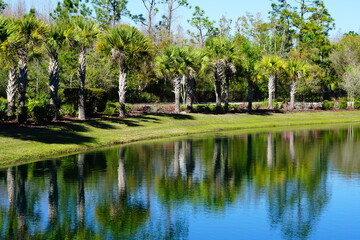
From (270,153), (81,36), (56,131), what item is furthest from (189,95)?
(270,153)

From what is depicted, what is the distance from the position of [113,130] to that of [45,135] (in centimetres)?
650

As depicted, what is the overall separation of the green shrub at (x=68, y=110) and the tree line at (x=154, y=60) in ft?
1.99

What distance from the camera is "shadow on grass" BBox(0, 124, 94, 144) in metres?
28.1

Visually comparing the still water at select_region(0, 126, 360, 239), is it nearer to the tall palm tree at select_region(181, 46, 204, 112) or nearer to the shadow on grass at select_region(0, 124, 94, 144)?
the shadow on grass at select_region(0, 124, 94, 144)

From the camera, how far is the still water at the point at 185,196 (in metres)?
12.7

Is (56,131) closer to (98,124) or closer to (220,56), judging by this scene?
(98,124)

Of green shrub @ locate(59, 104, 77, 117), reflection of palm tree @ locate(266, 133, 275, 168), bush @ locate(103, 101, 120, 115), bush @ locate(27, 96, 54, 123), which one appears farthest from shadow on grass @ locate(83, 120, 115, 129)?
reflection of palm tree @ locate(266, 133, 275, 168)

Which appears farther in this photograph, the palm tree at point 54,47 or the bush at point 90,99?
the bush at point 90,99

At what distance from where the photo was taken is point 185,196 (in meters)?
16.3

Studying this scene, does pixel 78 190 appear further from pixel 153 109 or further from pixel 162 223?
pixel 153 109

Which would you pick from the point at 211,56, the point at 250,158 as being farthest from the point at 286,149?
the point at 211,56

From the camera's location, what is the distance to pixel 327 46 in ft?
249

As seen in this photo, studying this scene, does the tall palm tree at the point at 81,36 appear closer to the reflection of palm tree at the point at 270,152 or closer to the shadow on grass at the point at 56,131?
the shadow on grass at the point at 56,131

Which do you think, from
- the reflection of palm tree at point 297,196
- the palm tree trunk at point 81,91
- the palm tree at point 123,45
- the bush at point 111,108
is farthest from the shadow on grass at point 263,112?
the reflection of palm tree at point 297,196
